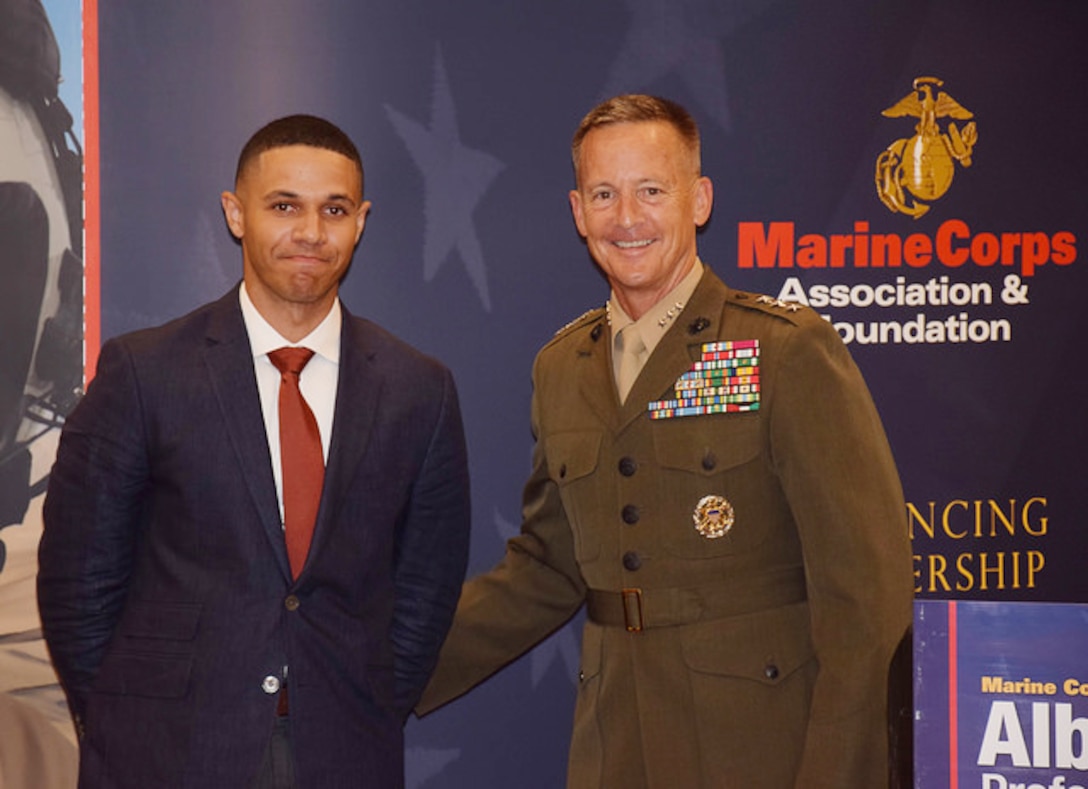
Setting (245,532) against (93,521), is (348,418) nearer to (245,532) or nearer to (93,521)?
(245,532)

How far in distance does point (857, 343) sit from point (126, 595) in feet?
6.35

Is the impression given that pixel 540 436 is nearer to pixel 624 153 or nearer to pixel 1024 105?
pixel 624 153

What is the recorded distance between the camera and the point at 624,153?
8.45 feet

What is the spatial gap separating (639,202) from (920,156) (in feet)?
3.95

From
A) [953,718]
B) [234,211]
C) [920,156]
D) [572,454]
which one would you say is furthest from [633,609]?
[920,156]

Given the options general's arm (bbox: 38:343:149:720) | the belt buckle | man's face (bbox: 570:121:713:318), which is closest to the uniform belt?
the belt buckle

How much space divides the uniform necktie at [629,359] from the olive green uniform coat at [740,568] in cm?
3

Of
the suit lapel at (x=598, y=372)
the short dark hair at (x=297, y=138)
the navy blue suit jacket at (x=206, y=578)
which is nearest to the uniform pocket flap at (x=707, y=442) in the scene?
the suit lapel at (x=598, y=372)

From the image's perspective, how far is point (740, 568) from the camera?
2.46 meters

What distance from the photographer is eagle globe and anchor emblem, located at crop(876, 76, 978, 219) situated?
3.45 m

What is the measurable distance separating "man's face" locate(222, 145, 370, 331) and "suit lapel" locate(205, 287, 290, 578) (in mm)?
101

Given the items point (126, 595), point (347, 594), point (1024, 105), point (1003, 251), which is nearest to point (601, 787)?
point (347, 594)

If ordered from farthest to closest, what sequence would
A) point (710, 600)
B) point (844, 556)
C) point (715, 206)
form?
point (715, 206) < point (710, 600) < point (844, 556)

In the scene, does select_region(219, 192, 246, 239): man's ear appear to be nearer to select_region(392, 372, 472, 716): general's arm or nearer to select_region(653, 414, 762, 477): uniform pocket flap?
select_region(392, 372, 472, 716): general's arm
